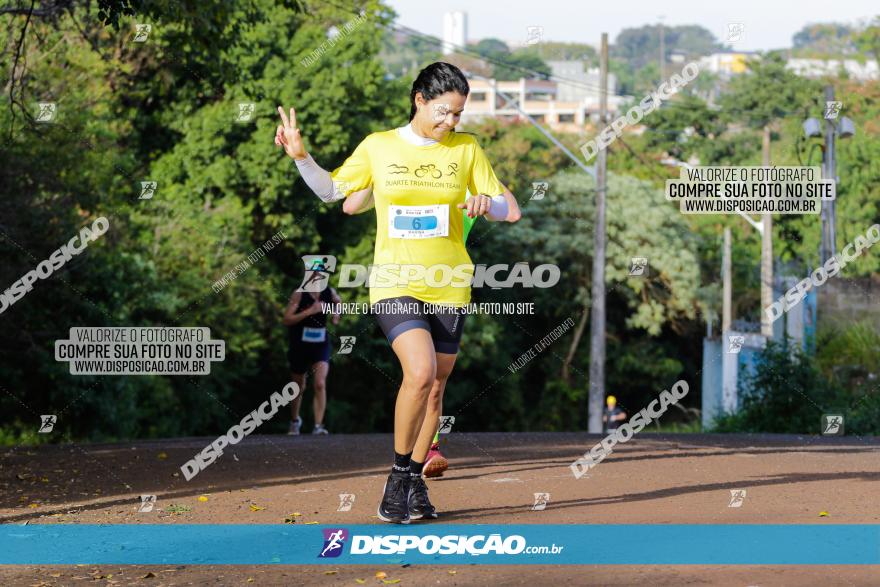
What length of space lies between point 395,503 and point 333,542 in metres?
0.63

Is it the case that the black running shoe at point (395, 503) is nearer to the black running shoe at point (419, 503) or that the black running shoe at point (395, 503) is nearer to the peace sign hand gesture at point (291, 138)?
the black running shoe at point (419, 503)

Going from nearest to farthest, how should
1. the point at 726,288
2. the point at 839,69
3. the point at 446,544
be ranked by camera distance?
1. the point at 446,544
2. the point at 726,288
3. the point at 839,69

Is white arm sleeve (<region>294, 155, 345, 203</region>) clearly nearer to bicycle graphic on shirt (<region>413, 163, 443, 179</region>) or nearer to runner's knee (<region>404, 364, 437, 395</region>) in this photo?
bicycle graphic on shirt (<region>413, 163, 443, 179</region>)

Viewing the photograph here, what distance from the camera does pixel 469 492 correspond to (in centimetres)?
845

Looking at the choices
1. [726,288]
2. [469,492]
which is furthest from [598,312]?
[469,492]

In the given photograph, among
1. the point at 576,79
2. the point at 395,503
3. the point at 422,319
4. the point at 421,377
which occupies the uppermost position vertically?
the point at 576,79

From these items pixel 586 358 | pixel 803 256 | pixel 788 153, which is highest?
pixel 788 153

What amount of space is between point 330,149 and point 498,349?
781 centimetres

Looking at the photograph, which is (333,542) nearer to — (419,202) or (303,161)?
(419,202)

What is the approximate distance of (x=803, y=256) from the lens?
4259cm

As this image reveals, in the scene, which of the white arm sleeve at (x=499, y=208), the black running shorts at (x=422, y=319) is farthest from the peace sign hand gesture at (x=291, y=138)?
the white arm sleeve at (x=499, y=208)

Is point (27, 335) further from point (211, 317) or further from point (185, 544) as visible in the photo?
point (185, 544)

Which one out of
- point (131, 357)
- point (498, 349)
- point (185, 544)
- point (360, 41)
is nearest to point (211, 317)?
point (131, 357)

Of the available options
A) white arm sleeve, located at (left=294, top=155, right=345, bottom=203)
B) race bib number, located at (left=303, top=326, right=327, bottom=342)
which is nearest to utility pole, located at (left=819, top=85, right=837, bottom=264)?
race bib number, located at (left=303, top=326, right=327, bottom=342)
